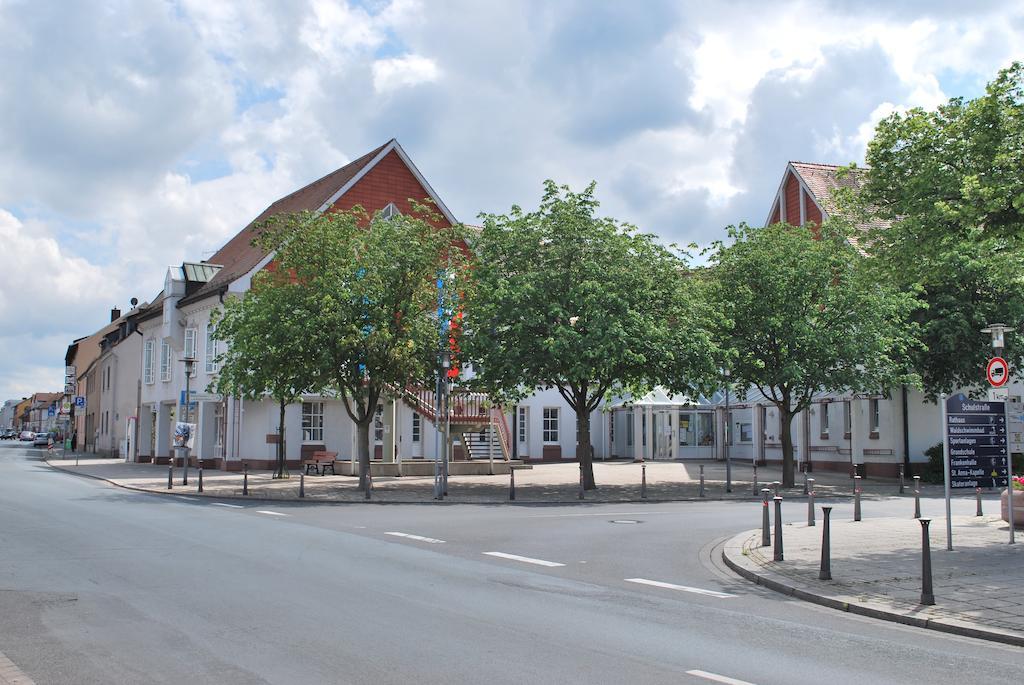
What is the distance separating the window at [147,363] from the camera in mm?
50531

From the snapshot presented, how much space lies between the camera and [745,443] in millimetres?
48062

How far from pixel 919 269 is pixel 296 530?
448 inches

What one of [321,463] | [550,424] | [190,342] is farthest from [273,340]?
[550,424]

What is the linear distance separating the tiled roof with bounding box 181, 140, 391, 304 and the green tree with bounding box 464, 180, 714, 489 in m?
14.4

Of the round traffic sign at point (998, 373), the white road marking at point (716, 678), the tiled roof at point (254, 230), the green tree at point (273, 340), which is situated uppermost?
the tiled roof at point (254, 230)

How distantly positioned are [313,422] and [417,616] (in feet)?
107

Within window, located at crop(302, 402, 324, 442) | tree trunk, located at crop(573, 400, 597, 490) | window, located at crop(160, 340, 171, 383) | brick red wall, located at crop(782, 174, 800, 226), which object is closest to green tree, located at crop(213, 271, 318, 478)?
tree trunk, located at crop(573, 400, 597, 490)

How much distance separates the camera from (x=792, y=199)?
4553 cm

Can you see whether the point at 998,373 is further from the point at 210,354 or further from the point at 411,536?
the point at 210,354

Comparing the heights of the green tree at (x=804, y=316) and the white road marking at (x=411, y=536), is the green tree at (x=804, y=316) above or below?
above

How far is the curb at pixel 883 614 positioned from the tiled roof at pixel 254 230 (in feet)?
103

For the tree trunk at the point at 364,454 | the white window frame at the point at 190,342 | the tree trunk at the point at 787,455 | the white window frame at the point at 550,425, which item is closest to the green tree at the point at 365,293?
the tree trunk at the point at 364,454

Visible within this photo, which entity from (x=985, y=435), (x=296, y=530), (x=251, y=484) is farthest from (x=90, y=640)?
(x=251, y=484)

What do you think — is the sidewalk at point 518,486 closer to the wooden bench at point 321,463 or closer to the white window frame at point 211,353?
the wooden bench at point 321,463
